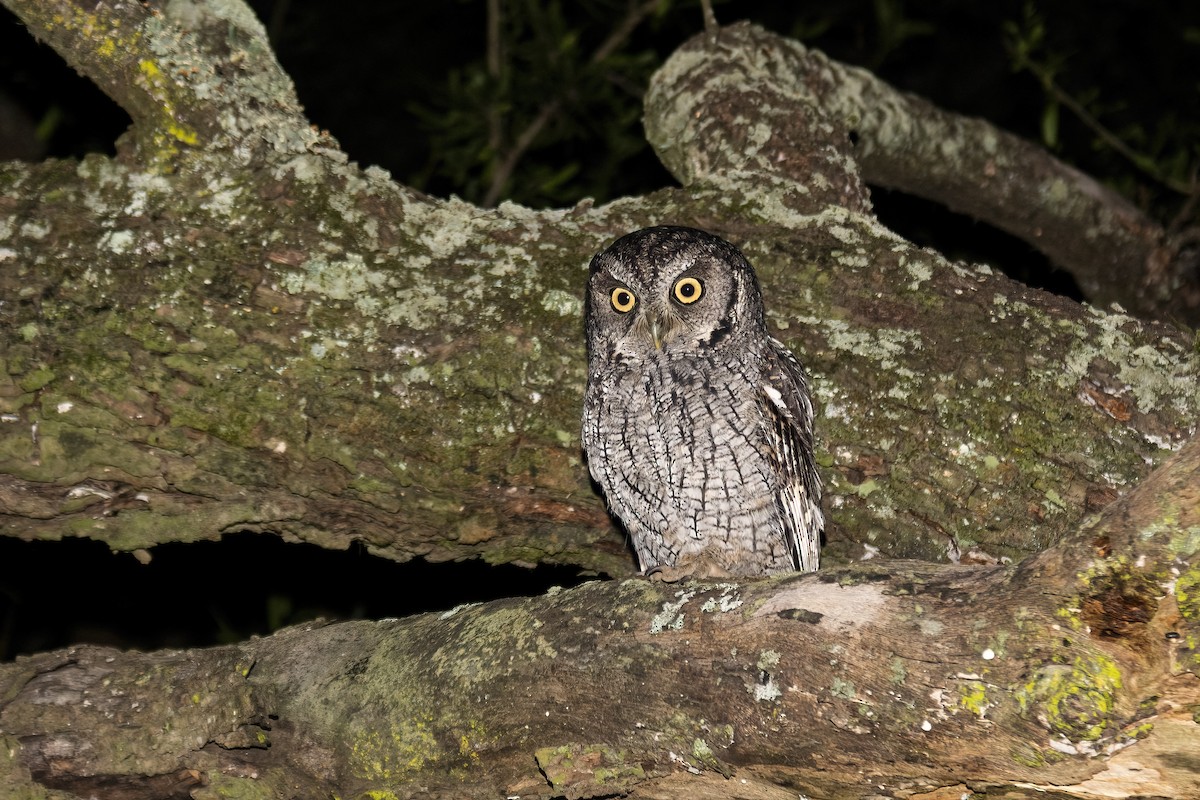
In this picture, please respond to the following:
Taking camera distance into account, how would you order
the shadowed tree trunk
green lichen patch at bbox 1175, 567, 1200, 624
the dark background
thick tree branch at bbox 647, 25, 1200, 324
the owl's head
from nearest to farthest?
green lichen patch at bbox 1175, 567, 1200, 624 → the shadowed tree trunk → the owl's head → thick tree branch at bbox 647, 25, 1200, 324 → the dark background

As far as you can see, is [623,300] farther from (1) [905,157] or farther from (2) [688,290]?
(1) [905,157]

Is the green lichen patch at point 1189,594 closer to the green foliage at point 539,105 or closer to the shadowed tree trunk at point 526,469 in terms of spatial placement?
the shadowed tree trunk at point 526,469

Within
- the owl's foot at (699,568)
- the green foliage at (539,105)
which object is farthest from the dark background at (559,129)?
the owl's foot at (699,568)

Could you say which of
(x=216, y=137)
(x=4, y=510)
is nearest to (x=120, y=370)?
(x=4, y=510)

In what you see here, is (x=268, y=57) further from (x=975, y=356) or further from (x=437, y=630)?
(x=975, y=356)

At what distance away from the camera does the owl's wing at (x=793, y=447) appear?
2783 mm

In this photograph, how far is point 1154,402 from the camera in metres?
2.52

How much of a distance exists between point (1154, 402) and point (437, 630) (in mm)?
1831

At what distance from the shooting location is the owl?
9.36 ft

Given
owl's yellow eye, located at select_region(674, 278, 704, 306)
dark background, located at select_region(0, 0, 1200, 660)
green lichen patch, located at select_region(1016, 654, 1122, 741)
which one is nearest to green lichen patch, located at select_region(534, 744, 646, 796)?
green lichen patch, located at select_region(1016, 654, 1122, 741)

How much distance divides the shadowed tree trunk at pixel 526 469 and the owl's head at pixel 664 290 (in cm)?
10

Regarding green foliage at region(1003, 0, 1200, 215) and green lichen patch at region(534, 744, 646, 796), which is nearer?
green lichen patch at region(534, 744, 646, 796)

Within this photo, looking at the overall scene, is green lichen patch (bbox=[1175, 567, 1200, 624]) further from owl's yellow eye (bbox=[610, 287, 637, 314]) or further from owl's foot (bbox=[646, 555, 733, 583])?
owl's yellow eye (bbox=[610, 287, 637, 314])

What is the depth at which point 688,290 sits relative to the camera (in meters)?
2.96
